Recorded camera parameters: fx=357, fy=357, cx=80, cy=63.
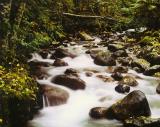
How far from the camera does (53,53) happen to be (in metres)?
13.2

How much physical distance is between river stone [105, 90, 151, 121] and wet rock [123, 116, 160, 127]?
0.72ft

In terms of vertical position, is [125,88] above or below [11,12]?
below

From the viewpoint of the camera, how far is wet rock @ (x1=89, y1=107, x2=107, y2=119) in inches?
324

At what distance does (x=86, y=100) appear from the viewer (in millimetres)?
9617

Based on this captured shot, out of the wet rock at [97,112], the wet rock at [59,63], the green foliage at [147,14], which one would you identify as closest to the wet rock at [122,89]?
the wet rock at [97,112]

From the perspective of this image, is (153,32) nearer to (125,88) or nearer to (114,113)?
(125,88)

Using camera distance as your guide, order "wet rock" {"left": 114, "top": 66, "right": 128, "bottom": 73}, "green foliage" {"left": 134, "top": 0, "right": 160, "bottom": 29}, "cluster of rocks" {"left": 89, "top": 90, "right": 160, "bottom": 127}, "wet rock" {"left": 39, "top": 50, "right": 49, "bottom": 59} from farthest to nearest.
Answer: "green foliage" {"left": 134, "top": 0, "right": 160, "bottom": 29} → "wet rock" {"left": 39, "top": 50, "right": 49, "bottom": 59} → "wet rock" {"left": 114, "top": 66, "right": 128, "bottom": 73} → "cluster of rocks" {"left": 89, "top": 90, "right": 160, "bottom": 127}

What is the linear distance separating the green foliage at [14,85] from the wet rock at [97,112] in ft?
5.08

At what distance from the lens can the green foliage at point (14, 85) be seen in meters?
6.95

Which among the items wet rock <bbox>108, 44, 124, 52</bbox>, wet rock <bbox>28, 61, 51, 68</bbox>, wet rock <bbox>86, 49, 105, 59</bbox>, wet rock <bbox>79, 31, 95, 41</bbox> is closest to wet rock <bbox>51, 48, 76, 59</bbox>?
wet rock <bbox>86, 49, 105, 59</bbox>

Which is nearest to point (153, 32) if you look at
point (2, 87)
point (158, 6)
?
point (158, 6)

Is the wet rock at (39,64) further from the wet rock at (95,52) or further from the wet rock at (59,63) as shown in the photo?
the wet rock at (95,52)

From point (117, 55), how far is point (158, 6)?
4.61 m

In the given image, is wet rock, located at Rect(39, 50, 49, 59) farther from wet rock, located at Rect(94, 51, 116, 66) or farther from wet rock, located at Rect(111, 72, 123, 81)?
wet rock, located at Rect(111, 72, 123, 81)
